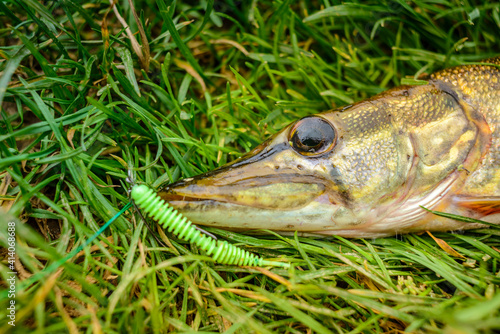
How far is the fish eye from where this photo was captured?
6.51 ft

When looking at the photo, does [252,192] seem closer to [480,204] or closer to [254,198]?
[254,198]

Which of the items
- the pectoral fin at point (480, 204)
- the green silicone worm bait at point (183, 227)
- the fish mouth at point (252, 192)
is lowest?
the green silicone worm bait at point (183, 227)

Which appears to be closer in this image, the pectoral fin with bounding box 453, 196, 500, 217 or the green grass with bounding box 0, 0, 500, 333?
the green grass with bounding box 0, 0, 500, 333

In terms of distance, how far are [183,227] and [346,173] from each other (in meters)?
0.96

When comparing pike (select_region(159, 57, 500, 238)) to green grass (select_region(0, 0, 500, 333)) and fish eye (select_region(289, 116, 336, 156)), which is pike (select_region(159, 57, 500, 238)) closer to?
fish eye (select_region(289, 116, 336, 156))

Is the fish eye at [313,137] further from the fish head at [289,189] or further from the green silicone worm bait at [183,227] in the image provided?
the green silicone worm bait at [183,227]

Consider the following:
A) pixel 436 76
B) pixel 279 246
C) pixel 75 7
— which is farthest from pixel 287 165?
pixel 75 7

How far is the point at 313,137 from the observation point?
1987 millimetres

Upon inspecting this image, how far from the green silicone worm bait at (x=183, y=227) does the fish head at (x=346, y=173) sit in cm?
10

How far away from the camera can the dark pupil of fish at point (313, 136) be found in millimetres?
1986

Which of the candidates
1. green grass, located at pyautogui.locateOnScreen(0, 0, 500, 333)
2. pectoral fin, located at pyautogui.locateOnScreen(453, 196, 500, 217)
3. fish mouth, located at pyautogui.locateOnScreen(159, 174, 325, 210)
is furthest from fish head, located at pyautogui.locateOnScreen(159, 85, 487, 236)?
green grass, located at pyautogui.locateOnScreen(0, 0, 500, 333)

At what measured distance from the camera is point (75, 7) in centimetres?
246

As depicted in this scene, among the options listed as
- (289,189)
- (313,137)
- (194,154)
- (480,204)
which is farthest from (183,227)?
(480,204)

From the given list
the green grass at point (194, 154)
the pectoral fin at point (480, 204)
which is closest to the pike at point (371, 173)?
the pectoral fin at point (480, 204)
